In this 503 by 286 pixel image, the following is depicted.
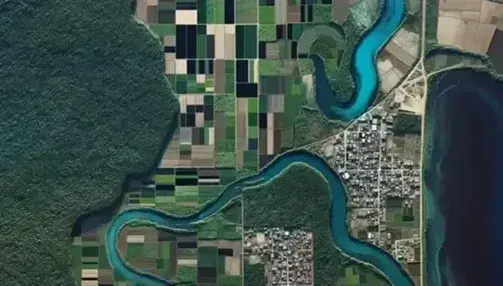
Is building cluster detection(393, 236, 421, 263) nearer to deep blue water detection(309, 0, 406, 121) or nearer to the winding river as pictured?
the winding river

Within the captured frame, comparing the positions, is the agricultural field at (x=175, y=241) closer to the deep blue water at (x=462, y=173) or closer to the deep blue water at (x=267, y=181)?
the deep blue water at (x=267, y=181)

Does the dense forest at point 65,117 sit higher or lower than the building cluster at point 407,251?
higher

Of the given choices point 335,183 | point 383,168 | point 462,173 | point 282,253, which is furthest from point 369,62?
point 282,253

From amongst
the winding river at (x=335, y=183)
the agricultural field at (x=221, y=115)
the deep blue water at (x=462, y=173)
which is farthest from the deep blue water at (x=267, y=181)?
the deep blue water at (x=462, y=173)

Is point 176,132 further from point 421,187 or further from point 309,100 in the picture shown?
point 421,187

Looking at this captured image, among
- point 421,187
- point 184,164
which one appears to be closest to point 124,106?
point 184,164
